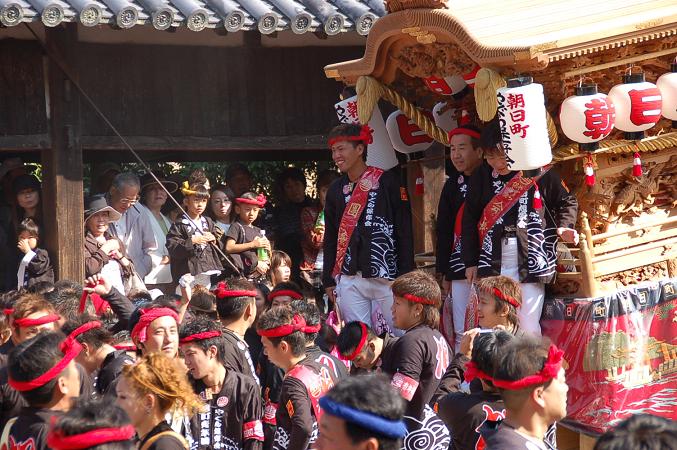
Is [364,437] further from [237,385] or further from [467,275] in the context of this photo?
[467,275]

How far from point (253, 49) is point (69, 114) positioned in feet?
6.43

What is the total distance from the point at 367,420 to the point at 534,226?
390cm

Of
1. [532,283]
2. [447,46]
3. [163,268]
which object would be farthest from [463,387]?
[163,268]

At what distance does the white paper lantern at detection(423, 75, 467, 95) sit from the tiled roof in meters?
1.47

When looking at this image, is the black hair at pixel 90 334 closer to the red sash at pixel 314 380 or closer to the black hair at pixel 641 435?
the red sash at pixel 314 380

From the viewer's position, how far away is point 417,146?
27.7 feet

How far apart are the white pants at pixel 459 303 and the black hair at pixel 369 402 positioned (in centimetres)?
408

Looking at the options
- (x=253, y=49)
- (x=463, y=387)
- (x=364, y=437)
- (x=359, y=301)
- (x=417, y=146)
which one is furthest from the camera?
(x=253, y=49)

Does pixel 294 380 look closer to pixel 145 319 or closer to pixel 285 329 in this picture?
pixel 285 329

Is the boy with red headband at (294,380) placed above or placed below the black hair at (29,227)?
below

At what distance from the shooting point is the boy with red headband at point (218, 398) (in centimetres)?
533

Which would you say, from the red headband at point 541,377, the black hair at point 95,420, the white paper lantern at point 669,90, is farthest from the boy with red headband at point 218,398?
the white paper lantern at point 669,90

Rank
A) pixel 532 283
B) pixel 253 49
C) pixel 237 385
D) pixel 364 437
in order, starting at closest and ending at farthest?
pixel 364 437, pixel 237 385, pixel 532 283, pixel 253 49

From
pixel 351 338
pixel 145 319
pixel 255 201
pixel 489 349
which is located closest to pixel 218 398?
pixel 145 319
